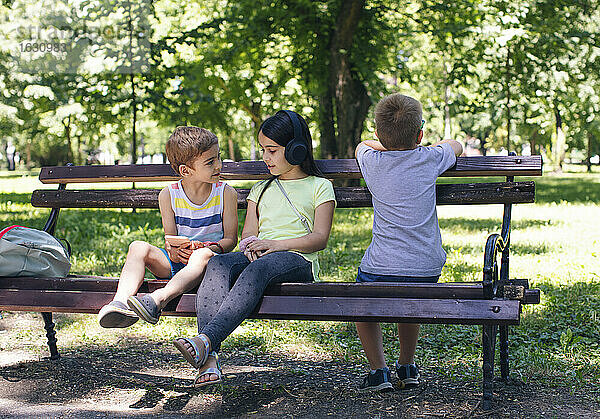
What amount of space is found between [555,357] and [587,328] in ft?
2.47

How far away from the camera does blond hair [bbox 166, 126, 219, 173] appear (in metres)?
3.83

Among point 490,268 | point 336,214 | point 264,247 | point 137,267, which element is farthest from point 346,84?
point 490,268

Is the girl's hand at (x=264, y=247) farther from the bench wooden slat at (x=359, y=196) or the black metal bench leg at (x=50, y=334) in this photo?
the black metal bench leg at (x=50, y=334)

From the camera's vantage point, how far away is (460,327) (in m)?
5.11

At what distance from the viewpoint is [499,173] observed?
12.9ft

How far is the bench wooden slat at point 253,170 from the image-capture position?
3850 millimetres

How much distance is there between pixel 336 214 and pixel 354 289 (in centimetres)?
953

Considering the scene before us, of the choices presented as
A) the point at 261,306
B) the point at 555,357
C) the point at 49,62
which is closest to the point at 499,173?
the point at 555,357

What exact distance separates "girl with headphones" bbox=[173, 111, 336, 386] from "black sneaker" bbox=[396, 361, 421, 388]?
2.19 ft

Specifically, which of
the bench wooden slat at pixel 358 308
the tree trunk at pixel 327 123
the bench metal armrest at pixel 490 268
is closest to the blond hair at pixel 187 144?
the bench wooden slat at pixel 358 308

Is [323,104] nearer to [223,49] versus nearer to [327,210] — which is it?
[223,49]

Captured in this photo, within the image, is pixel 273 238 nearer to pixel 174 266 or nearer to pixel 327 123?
pixel 174 266

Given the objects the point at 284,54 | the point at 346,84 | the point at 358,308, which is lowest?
the point at 358,308

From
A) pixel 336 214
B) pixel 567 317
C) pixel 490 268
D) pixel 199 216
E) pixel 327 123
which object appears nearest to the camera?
pixel 490 268
